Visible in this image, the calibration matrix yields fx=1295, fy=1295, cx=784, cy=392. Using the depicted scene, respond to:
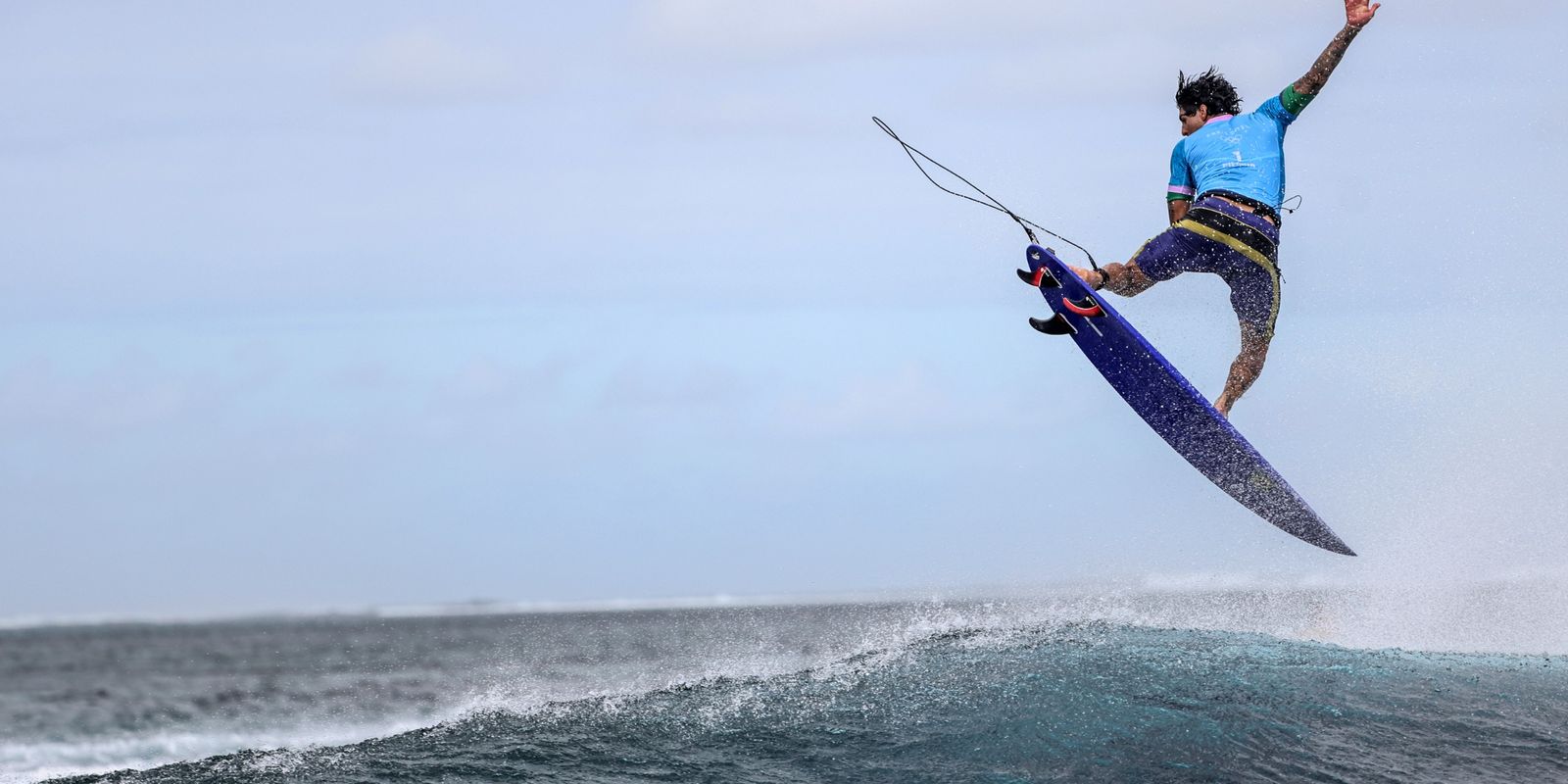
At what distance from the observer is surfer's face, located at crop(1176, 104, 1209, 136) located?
10484 millimetres

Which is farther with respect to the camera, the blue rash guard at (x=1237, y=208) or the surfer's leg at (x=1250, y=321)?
the surfer's leg at (x=1250, y=321)

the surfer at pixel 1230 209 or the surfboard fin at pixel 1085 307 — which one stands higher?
the surfer at pixel 1230 209

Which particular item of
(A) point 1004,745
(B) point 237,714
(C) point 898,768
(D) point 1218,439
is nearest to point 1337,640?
(D) point 1218,439

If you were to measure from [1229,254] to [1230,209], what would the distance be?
1.20 ft

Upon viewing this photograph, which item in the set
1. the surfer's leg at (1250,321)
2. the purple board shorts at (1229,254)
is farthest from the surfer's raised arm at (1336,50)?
the surfer's leg at (1250,321)

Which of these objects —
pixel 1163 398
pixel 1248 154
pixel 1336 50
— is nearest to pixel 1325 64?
pixel 1336 50

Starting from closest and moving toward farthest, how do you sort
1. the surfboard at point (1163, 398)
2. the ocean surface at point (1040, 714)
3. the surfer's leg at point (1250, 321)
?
the ocean surface at point (1040, 714) → the surfer's leg at point (1250, 321) → the surfboard at point (1163, 398)

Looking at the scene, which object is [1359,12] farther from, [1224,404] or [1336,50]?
[1224,404]

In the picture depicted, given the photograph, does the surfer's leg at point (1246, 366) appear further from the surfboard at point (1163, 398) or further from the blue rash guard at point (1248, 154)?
the blue rash guard at point (1248, 154)

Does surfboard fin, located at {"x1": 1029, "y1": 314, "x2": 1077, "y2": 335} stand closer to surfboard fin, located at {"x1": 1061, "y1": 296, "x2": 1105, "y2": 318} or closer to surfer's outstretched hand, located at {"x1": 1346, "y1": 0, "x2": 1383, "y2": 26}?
surfboard fin, located at {"x1": 1061, "y1": 296, "x2": 1105, "y2": 318}

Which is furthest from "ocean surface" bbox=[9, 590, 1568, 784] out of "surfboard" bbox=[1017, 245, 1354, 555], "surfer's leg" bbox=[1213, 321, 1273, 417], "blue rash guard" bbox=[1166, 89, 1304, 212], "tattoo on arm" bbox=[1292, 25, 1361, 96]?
"tattoo on arm" bbox=[1292, 25, 1361, 96]

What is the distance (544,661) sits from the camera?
1476 inches

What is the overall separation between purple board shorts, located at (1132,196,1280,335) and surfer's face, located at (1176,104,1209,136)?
0.66 meters

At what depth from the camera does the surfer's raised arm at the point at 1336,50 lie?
9.52m
